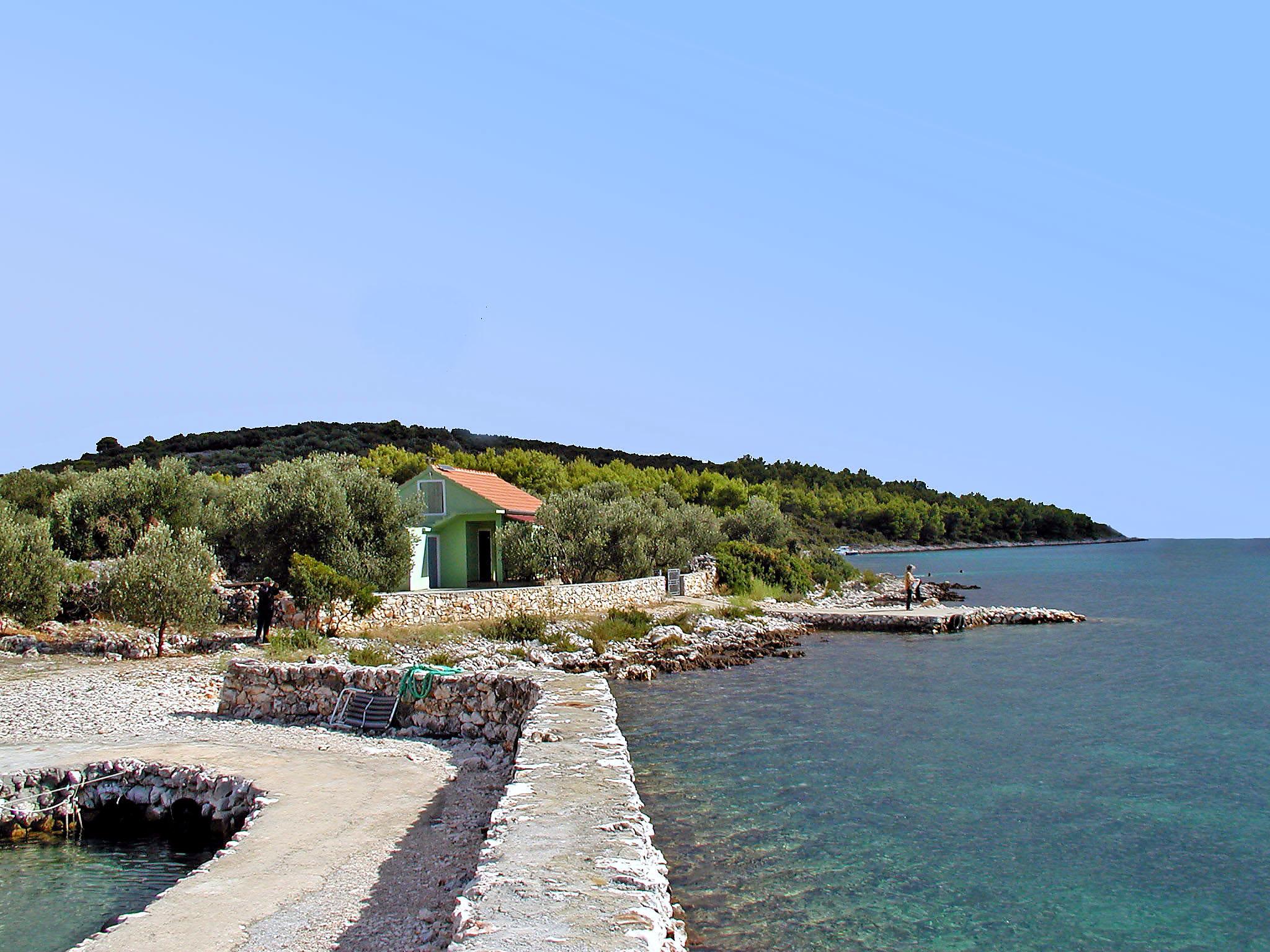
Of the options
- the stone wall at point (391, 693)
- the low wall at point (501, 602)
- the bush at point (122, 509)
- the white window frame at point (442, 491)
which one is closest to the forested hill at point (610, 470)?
the bush at point (122, 509)

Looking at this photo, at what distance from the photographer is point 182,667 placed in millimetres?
21078

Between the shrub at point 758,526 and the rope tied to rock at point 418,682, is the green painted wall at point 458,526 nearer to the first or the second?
the rope tied to rock at point 418,682

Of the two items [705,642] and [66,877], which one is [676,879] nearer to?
[66,877]

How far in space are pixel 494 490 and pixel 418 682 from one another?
1092 inches

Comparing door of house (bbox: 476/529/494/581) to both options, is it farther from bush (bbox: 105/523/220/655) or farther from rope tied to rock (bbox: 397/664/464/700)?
rope tied to rock (bbox: 397/664/464/700)

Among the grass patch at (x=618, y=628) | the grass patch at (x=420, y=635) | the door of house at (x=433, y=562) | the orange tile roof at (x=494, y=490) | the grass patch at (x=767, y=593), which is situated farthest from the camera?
the grass patch at (x=767, y=593)

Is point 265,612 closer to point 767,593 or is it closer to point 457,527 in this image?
point 457,527

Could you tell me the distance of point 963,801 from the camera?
14.4 metres

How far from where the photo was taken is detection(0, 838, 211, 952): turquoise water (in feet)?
29.1

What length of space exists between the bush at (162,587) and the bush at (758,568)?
99.8 feet

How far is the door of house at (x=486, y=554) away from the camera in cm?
4169

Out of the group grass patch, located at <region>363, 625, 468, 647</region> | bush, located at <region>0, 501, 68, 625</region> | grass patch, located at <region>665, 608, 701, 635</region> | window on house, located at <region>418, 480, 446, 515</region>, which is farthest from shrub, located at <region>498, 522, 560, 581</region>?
bush, located at <region>0, 501, 68, 625</region>

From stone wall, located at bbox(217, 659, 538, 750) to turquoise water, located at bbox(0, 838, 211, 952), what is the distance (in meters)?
4.91

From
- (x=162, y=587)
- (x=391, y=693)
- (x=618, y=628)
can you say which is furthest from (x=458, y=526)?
(x=391, y=693)
